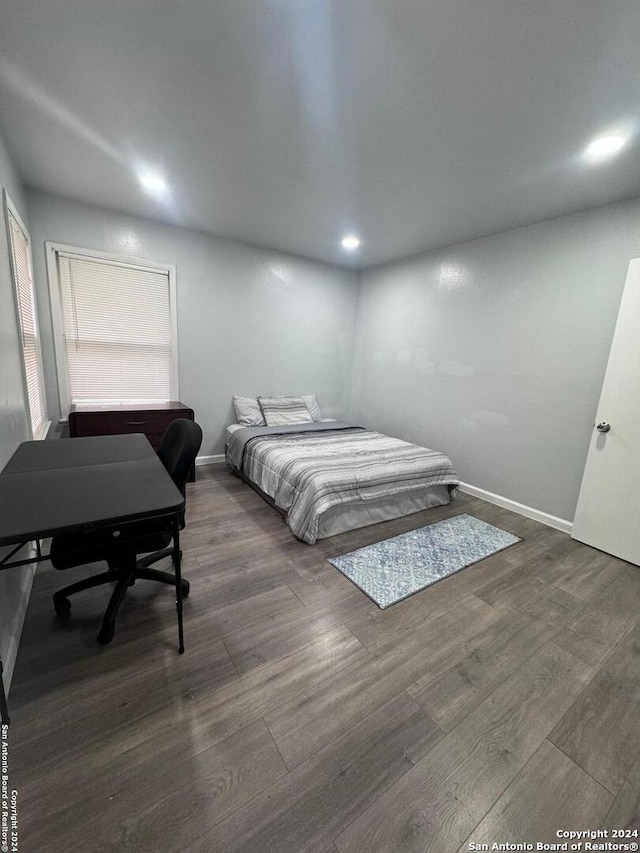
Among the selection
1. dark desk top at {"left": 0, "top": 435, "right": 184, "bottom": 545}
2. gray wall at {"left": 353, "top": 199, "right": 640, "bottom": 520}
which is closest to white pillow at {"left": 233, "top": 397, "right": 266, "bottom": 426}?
gray wall at {"left": 353, "top": 199, "right": 640, "bottom": 520}

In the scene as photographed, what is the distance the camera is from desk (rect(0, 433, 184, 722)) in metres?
1.12

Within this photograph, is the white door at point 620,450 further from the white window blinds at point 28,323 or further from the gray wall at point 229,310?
the white window blinds at point 28,323

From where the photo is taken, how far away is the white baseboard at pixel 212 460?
402 cm

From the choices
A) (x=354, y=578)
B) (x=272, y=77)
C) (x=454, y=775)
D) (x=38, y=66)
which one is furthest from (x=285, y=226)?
(x=454, y=775)

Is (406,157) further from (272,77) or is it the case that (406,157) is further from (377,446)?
(377,446)

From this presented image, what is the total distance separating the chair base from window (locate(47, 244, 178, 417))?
7.01ft

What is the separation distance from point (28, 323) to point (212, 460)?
2.19 m

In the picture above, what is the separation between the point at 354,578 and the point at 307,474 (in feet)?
2.77

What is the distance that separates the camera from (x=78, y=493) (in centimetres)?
135

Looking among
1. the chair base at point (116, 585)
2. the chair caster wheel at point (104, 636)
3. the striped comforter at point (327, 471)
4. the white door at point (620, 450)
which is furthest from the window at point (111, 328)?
the white door at point (620, 450)

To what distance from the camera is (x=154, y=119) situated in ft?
5.99

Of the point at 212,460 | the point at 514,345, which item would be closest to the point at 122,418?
the point at 212,460

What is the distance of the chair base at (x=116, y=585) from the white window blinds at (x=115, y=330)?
86.4 inches

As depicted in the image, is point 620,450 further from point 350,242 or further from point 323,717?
point 350,242
